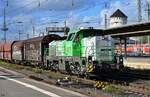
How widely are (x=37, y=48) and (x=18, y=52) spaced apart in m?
11.1

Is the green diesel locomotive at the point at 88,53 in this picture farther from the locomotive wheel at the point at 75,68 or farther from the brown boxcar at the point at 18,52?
the brown boxcar at the point at 18,52

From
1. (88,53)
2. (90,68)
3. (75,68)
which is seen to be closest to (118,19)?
(75,68)

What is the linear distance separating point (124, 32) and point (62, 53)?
2233cm

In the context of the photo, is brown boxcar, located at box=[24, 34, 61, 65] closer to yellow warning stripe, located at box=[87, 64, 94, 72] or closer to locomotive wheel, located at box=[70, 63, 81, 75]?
locomotive wheel, located at box=[70, 63, 81, 75]

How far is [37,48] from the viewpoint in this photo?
3906 cm

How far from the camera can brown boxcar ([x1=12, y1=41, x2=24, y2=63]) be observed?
157ft

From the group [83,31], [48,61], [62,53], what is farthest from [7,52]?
[83,31]

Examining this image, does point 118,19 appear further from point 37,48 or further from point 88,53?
point 88,53

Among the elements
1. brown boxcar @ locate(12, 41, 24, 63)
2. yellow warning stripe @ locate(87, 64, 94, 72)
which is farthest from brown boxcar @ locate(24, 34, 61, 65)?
yellow warning stripe @ locate(87, 64, 94, 72)

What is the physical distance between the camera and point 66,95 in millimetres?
15758

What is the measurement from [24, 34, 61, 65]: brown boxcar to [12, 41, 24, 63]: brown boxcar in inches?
85.0

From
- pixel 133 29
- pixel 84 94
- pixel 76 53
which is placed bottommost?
pixel 84 94

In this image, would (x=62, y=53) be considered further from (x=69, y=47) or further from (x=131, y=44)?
(x=131, y=44)

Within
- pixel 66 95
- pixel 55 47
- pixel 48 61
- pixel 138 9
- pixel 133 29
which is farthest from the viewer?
pixel 138 9
